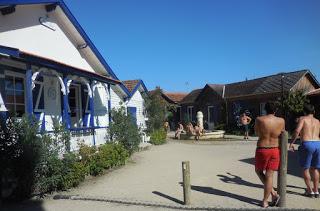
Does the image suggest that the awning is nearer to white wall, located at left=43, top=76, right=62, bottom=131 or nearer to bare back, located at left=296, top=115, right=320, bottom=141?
white wall, located at left=43, top=76, right=62, bottom=131

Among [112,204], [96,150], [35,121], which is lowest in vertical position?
[112,204]

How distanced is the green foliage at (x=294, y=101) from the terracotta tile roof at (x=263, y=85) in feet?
7.47

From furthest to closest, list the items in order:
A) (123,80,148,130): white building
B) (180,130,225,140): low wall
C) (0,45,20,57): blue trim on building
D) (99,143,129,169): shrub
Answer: (180,130,225,140): low wall
(123,80,148,130): white building
(99,143,129,169): shrub
(0,45,20,57): blue trim on building

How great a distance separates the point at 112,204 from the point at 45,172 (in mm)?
2069

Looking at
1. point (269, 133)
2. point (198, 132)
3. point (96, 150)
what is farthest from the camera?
point (198, 132)

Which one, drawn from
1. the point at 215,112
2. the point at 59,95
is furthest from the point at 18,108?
the point at 215,112

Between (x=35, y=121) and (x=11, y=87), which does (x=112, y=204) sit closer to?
(x=35, y=121)

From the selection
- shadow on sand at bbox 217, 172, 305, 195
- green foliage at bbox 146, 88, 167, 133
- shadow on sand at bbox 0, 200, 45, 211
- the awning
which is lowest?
shadow on sand at bbox 0, 200, 45, 211

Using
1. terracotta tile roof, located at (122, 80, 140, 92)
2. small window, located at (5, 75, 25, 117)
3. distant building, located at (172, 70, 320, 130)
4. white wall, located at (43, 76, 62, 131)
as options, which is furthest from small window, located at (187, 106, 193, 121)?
small window, located at (5, 75, 25, 117)

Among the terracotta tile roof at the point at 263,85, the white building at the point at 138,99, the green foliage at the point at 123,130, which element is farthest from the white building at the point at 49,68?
the terracotta tile roof at the point at 263,85

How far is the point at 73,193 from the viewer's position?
1054cm

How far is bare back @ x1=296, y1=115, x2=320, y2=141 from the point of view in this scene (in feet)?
28.4

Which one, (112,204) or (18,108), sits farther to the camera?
(18,108)

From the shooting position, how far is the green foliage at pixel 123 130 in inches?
642
